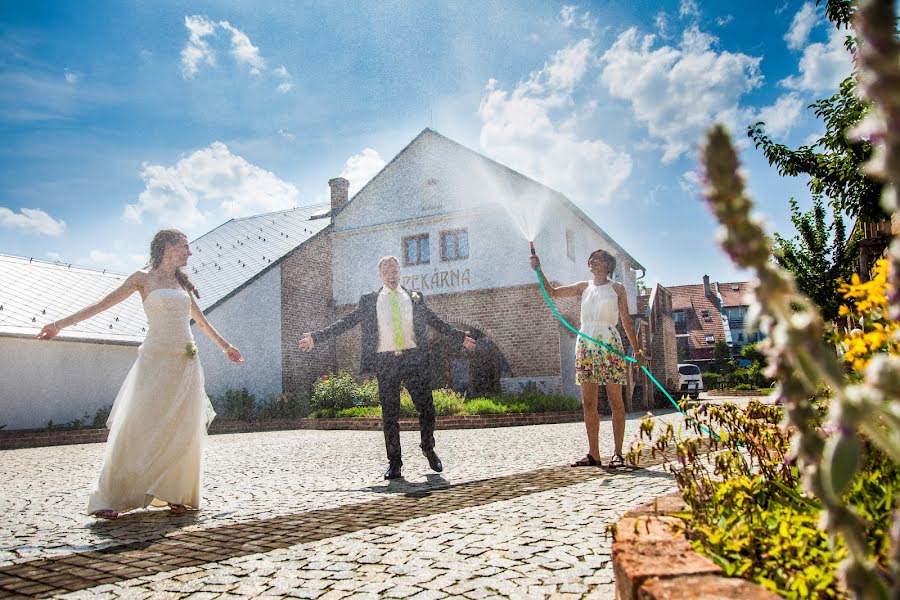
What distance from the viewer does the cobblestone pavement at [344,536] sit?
2.85m

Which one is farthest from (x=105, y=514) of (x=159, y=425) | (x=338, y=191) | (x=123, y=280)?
(x=338, y=191)

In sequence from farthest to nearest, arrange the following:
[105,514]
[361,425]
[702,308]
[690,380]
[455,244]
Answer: [702,308] < [690,380] < [455,244] < [361,425] < [105,514]

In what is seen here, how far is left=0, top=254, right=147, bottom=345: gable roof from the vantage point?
17.2m

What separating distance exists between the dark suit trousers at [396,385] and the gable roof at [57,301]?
13.6 meters

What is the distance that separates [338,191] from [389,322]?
19.9 meters

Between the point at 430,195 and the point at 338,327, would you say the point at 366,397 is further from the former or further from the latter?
the point at 338,327

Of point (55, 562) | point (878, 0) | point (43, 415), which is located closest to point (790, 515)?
point (878, 0)

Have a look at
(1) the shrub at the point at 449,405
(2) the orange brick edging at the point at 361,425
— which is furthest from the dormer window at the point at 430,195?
(2) the orange brick edging at the point at 361,425

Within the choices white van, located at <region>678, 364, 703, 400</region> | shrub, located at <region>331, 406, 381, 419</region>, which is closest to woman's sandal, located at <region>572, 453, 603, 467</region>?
shrub, located at <region>331, 406, 381, 419</region>

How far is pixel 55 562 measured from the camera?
345 cm

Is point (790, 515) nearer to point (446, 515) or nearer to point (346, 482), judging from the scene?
point (446, 515)

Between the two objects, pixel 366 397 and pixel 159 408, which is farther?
pixel 366 397

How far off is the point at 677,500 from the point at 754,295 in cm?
214

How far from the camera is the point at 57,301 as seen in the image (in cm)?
1884
